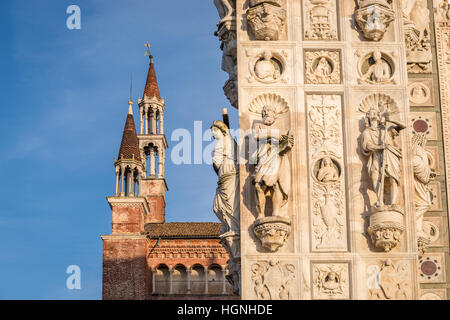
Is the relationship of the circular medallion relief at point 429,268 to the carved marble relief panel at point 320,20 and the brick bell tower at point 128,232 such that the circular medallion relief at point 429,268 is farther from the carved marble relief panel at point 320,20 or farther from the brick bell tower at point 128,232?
the brick bell tower at point 128,232

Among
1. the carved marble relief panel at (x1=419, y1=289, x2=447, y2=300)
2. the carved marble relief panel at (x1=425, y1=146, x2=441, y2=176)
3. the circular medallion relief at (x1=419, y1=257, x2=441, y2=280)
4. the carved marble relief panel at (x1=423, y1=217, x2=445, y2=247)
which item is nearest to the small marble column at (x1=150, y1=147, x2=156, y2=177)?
the carved marble relief panel at (x1=425, y1=146, x2=441, y2=176)

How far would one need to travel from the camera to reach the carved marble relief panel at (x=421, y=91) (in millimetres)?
16234

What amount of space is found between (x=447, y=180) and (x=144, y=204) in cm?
6182

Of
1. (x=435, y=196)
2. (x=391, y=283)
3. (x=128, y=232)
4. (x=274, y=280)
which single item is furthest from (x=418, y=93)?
(x=128, y=232)

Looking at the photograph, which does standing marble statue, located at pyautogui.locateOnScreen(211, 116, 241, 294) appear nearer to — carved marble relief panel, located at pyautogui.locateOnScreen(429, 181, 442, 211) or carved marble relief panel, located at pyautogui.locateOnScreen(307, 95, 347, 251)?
carved marble relief panel, located at pyautogui.locateOnScreen(307, 95, 347, 251)

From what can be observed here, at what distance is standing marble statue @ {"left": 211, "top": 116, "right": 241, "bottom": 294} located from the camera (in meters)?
14.4

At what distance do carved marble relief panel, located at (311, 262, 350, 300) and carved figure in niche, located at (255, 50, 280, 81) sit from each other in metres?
2.85


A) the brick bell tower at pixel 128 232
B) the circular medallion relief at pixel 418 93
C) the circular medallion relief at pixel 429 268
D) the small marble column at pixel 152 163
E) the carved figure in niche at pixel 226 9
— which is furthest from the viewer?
the small marble column at pixel 152 163

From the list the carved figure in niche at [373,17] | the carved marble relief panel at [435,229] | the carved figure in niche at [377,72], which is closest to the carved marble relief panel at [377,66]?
the carved figure in niche at [377,72]

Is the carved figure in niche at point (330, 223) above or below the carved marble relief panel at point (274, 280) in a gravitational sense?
above

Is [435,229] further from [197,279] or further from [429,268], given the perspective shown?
[197,279]

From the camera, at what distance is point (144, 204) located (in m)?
76.8

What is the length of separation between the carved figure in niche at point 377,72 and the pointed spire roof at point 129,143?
2454 inches
